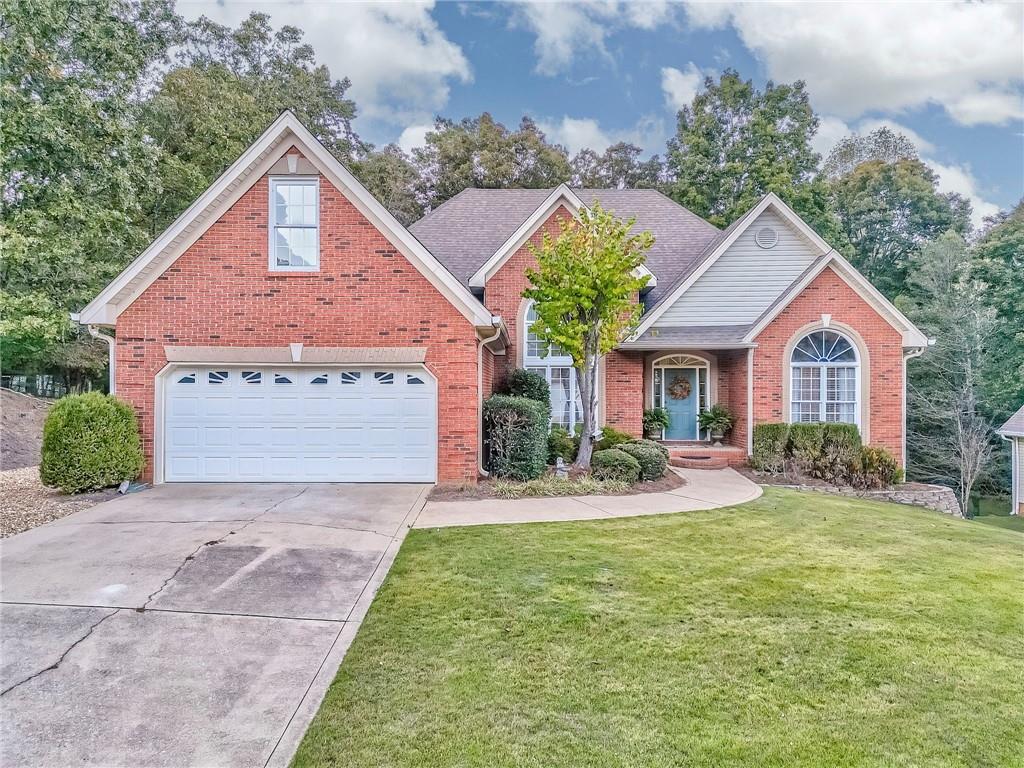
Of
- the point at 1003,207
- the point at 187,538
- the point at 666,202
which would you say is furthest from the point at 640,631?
the point at 1003,207

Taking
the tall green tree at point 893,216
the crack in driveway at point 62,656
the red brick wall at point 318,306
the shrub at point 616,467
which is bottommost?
the crack in driveway at point 62,656

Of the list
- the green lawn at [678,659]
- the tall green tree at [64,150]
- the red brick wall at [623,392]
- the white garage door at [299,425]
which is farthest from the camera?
the red brick wall at [623,392]

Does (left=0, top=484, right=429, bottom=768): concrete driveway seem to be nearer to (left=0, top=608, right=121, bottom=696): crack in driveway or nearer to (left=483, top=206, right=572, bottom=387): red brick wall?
(left=0, top=608, right=121, bottom=696): crack in driveway

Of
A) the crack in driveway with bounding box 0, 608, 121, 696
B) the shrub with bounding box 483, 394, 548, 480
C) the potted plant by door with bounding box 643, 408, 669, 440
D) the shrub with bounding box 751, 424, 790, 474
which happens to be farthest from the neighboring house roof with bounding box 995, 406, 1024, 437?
the crack in driveway with bounding box 0, 608, 121, 696

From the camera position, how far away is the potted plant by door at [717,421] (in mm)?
14125

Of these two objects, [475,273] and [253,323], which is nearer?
[253,323]

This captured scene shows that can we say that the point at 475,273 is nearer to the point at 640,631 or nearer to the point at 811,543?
the point at 811,543

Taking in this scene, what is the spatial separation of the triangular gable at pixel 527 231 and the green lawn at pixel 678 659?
8.51 m

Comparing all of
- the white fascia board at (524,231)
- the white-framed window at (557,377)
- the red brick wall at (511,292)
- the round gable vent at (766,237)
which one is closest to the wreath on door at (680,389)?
the white-framed window at (557,377)

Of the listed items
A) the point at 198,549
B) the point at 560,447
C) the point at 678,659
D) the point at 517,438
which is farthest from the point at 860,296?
the point at 198,549

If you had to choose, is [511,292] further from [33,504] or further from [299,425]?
[33,504]

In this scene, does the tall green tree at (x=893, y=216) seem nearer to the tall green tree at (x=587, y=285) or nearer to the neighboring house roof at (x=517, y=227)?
the neighboring house roof at (x=517, y=227)

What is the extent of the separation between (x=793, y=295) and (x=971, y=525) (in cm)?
611

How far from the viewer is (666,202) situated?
59.7ft
